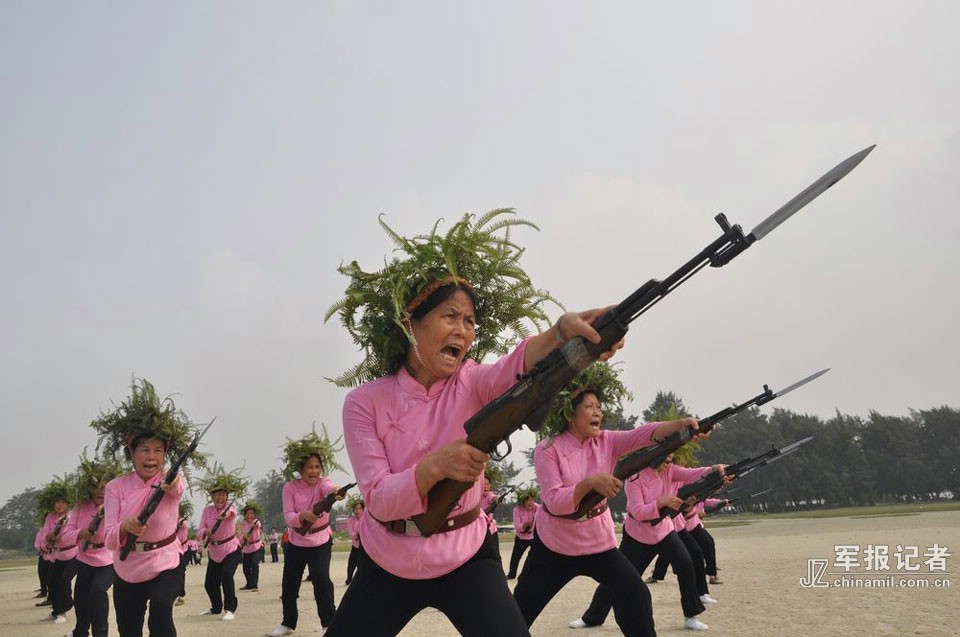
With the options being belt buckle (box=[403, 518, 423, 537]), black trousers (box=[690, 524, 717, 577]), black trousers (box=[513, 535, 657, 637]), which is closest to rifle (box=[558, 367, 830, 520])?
black trousers (box=[513, 535, 657, 637])

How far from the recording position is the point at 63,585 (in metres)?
14.3

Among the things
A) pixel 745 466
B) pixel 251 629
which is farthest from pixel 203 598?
pixel 745 466

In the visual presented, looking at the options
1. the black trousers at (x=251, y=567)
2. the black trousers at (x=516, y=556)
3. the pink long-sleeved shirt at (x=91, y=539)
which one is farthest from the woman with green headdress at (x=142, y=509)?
the black trousers at (x=251, y=567)

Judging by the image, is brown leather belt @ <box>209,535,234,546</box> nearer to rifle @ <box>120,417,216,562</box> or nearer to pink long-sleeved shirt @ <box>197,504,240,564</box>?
pink long-sleeved shirt @ <box>197,504,240,564</box>

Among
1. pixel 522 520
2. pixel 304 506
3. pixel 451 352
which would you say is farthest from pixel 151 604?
pixel 522 520

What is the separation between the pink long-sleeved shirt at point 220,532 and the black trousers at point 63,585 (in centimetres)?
254

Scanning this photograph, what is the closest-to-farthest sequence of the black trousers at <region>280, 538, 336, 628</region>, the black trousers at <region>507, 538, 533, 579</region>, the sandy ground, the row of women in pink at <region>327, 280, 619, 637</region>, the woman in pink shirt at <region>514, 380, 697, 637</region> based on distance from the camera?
the row of women in pink at <region>327, 280, 619, 637</region> < the woman in pink shirt at <region>514, 380, 697, 637</region> < the sandy ground < the black trousers at <region>280, 538, 336, 628</region> < the black trousers at <region>507, 538, 533, 579</region>

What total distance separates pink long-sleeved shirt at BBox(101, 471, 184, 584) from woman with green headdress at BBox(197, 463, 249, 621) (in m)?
4.95

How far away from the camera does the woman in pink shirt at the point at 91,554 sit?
9.11m

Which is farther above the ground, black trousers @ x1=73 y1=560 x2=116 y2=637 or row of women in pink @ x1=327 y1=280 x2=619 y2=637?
row of women in pink @ x1=327 y1=280 x2=619 y2=637

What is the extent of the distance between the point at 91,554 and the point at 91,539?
0.30m

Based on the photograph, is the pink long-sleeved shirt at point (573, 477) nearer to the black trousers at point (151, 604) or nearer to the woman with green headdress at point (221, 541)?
the black trousers at point (151, 604)

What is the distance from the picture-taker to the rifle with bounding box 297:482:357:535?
10758 millimetres

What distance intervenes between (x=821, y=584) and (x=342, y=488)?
328 inches
